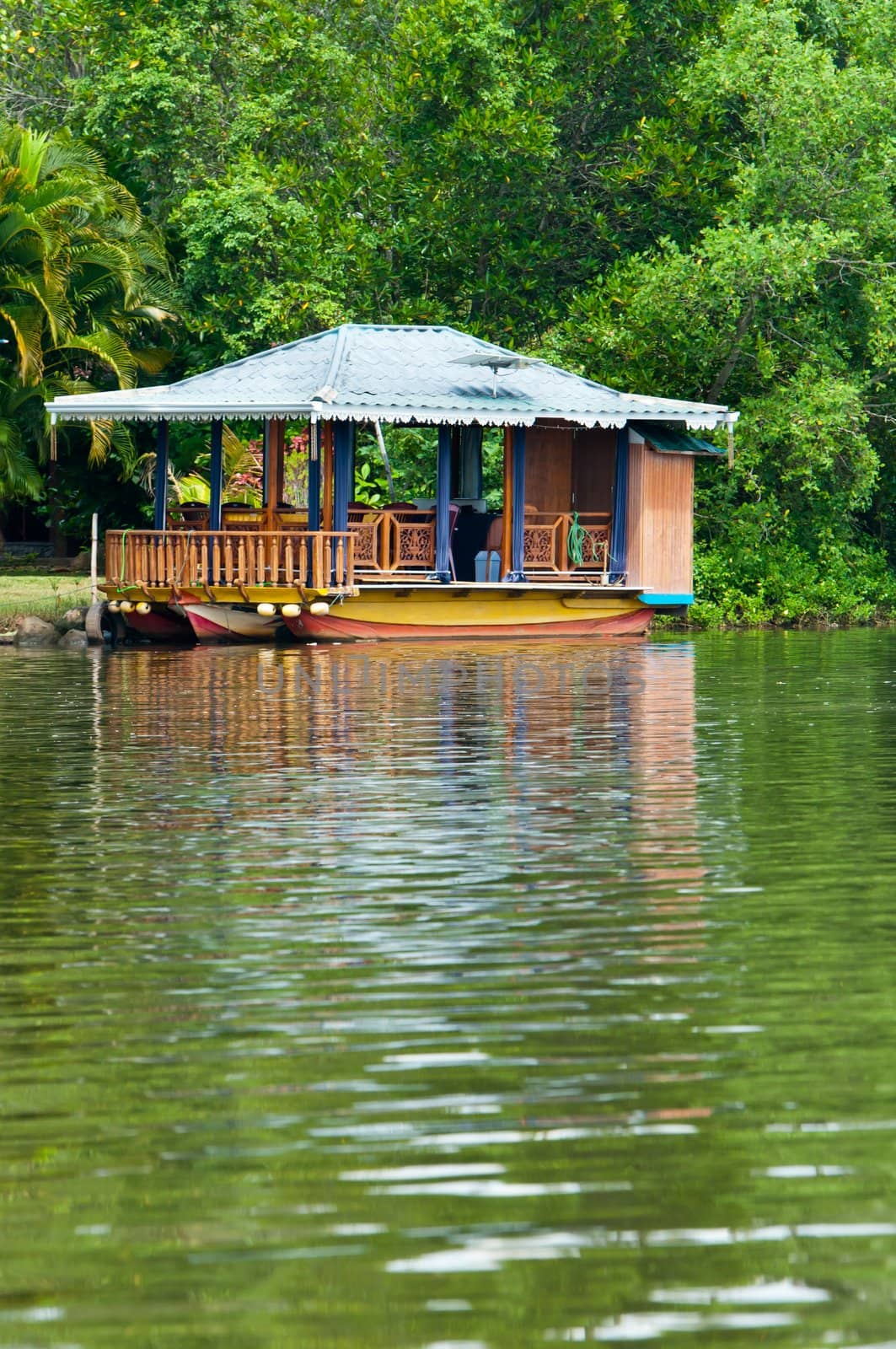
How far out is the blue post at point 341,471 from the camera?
2980 centimetres

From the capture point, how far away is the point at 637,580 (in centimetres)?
3191

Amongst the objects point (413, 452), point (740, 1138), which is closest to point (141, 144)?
point (413, 452)

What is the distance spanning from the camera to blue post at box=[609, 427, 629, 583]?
31953 mm

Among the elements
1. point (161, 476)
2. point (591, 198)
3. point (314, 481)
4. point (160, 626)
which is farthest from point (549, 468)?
point (591, 198)

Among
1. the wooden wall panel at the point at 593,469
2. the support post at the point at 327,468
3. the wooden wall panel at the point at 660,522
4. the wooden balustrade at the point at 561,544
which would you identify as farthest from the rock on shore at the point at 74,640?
the wooden wall panel at the point at 660,522

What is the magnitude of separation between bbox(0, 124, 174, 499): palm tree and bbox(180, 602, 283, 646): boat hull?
5.10m

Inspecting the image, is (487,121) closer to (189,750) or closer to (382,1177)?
(189,750)

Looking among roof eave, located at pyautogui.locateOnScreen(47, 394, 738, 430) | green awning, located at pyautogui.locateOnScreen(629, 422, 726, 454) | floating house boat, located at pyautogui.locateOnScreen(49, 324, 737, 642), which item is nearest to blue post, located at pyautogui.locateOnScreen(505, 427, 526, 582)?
floating house boat, located at pyautogui.locateOnScreen(49, 324, 737, 642)

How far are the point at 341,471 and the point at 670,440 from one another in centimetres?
566

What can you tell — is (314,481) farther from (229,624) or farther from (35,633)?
(35,633)

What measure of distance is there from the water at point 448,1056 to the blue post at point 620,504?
17.8m

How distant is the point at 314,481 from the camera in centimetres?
2961

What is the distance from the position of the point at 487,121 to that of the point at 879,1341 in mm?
36384

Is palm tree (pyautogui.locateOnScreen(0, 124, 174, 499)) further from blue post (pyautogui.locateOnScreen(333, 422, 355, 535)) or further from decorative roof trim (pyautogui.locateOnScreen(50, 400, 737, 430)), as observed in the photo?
blue post (pyautogui.locateOnScreen(333, 422, 355, 535))
